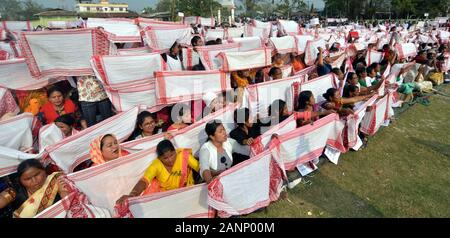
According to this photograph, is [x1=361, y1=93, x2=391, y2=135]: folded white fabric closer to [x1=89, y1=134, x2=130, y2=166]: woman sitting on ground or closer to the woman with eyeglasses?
the woman with eyeglasses

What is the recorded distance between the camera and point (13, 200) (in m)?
3.15

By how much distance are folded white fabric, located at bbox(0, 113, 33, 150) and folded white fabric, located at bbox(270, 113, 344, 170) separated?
3.34m

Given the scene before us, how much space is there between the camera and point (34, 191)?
10.4 feet

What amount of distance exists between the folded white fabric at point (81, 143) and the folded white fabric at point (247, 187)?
1697mm

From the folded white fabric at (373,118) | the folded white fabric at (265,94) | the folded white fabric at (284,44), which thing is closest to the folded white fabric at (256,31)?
the folded white fabric at (284,44)

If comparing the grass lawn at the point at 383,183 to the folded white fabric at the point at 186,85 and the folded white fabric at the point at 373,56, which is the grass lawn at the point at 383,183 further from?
the folded white fabric at the point at 373,56

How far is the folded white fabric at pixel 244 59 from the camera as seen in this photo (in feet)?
18.5

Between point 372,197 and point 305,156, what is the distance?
1.06 meters

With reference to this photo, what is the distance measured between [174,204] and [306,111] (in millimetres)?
2682

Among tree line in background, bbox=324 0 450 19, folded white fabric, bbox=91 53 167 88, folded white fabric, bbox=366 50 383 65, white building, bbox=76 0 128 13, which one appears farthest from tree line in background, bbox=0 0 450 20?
folded white fabric, bbox=91 53 167 88

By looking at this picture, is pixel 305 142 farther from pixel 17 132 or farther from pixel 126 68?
pixel 17 132

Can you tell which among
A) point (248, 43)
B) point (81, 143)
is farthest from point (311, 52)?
point (81, 143)

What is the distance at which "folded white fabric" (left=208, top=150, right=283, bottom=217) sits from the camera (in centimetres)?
332
